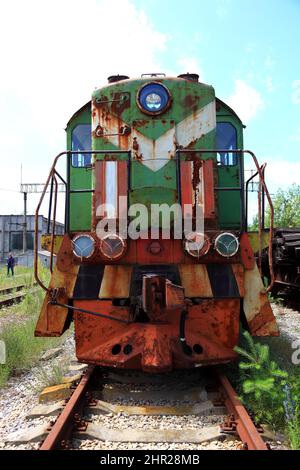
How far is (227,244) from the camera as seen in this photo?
3994 millimetres

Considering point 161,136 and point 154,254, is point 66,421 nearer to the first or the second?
point 154,254

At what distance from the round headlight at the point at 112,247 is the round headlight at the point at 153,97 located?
1683 mm

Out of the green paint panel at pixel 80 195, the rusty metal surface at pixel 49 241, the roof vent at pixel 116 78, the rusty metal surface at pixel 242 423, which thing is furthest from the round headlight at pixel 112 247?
the roof vent at pixel 116 78

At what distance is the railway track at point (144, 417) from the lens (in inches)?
111

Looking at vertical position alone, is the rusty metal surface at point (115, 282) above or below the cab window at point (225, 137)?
below

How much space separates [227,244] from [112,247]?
1146 millimetres

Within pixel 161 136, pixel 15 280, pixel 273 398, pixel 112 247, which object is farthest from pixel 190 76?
pixel 15 280

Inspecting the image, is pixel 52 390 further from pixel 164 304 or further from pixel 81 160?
pixel 81 160

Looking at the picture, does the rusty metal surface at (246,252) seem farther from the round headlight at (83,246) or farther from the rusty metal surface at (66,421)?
the rusty metal surface at (66,421)

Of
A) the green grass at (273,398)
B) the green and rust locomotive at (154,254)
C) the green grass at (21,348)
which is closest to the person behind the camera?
the green grass at (273,398)

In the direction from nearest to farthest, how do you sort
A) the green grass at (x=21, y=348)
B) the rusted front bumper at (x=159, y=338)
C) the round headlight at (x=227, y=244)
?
the rusted front bumper at (x=159, y=338) → the round headlight at (x=227, y=244) → the green grass at (x=21, y=348)

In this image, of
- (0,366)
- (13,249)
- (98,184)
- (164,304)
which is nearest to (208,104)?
(98,184)

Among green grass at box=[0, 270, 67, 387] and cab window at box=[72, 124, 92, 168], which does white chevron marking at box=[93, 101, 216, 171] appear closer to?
cab window at box=[72, 124, 92, 168]

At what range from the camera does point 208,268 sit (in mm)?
4129
